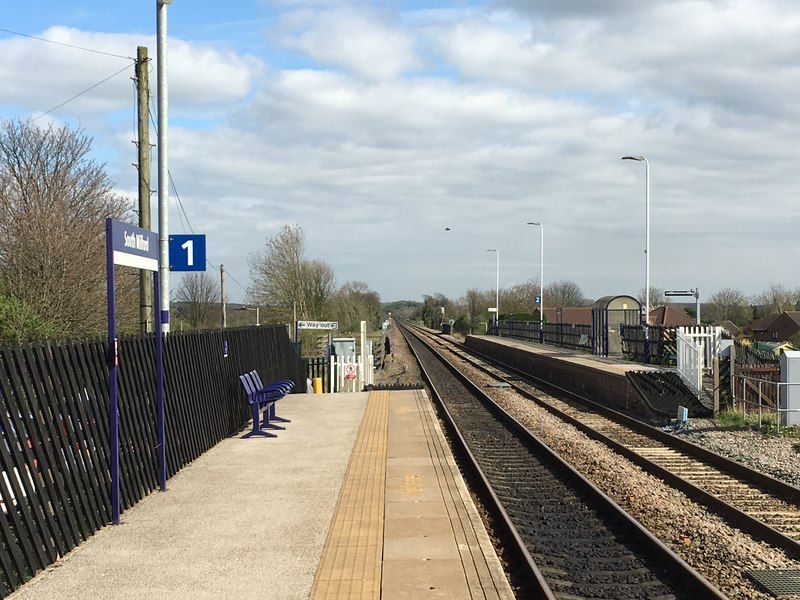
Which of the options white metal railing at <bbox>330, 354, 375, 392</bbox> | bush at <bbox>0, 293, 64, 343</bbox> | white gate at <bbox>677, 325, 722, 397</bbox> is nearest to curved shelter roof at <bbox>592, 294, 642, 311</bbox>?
white gate at <bbox>677, 325, 722, 397</bbox>

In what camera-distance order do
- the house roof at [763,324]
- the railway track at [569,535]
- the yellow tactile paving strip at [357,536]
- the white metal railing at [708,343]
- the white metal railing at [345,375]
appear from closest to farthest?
the yellow tactile paving strip at [357,536]
the railway track at [569,535]
the white metal railing at [708,343]
the white metal railing at [345,375]
the house roof at [763,324]

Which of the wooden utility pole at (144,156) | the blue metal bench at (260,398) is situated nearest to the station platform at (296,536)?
the blue metal bench at (260,398)

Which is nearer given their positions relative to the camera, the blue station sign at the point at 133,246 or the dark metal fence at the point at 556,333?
the blue station sign at the point at 133,246

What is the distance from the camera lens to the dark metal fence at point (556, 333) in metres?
36.9

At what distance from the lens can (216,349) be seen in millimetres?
11727

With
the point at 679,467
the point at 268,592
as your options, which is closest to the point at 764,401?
the point at 679,467

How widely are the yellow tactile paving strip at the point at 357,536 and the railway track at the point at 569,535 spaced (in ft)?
4.17

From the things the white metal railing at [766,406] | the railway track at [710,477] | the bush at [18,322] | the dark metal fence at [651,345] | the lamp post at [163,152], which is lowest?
the railway track at [710,477]

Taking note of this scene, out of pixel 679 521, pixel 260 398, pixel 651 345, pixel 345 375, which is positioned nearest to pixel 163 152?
pixel 260 398

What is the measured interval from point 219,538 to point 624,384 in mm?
15649

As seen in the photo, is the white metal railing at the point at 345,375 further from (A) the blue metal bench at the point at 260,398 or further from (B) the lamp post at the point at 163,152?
(B) the lamp post at the point at 163,152

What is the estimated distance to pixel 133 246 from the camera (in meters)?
7.67

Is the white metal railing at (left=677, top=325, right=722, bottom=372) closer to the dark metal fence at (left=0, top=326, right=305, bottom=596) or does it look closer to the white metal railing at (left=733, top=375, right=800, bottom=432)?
the white metal railing at (left=733, top=375, right=800, bottom=432)

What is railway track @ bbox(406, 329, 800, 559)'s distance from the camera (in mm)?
8453
